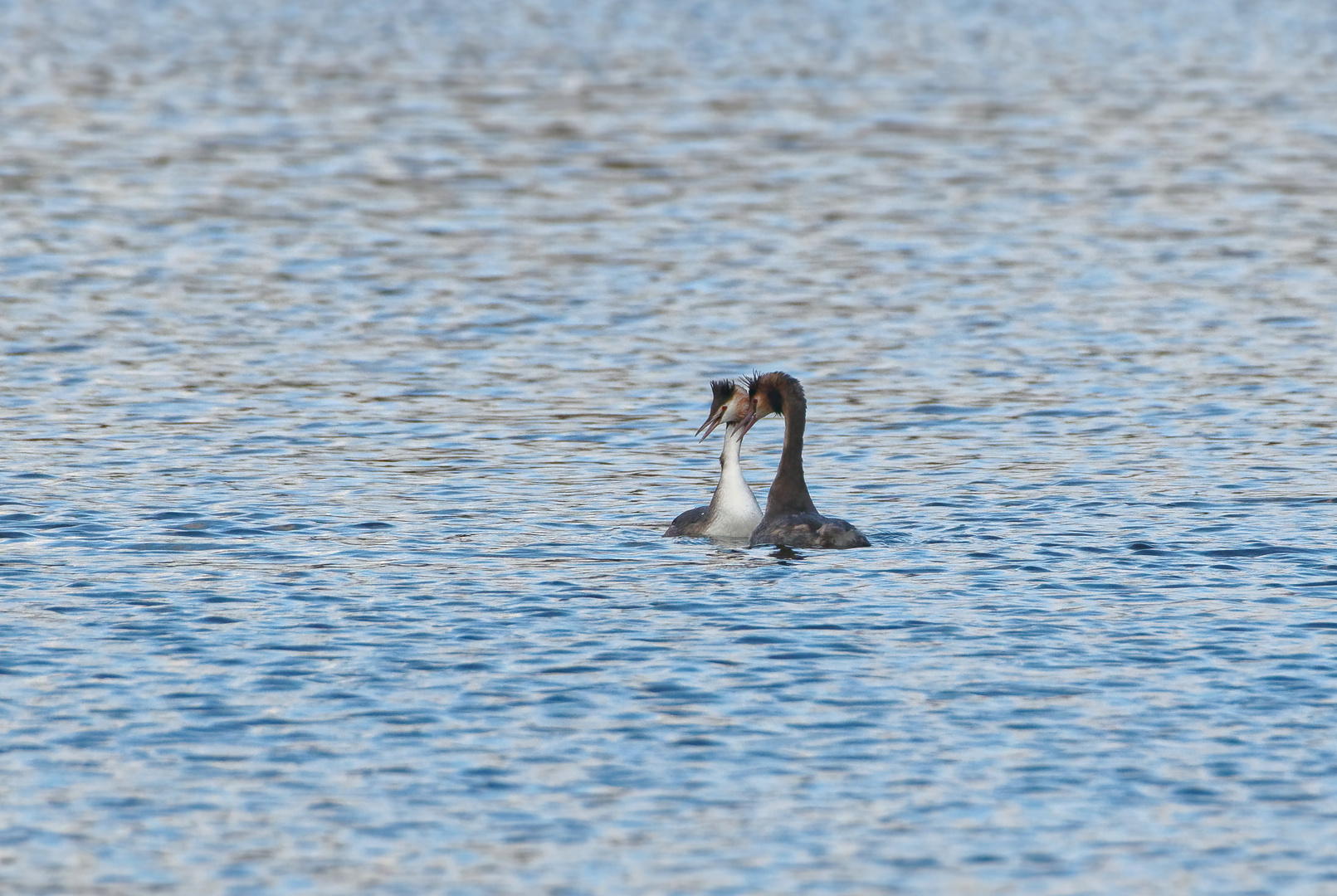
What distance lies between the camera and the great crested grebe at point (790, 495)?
60.8ft

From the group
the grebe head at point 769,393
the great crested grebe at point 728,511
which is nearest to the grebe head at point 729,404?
the grebe head at point 769,393

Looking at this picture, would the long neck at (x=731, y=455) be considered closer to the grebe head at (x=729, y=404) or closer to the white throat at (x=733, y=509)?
the white throat at (x=733, y=509)

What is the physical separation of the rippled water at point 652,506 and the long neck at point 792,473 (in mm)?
696

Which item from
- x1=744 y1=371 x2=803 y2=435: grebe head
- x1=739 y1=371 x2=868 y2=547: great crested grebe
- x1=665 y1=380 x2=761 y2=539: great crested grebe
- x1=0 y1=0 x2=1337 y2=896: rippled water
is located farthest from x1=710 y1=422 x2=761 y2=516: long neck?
x1=0 y1=0 x2=1337 y2=896: rippled water

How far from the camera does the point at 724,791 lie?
12.7 m

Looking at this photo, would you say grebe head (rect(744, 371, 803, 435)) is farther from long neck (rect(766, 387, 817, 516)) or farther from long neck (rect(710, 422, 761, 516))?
long neck (rect(710, 422, 761, 516))

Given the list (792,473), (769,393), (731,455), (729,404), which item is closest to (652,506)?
(729,404)

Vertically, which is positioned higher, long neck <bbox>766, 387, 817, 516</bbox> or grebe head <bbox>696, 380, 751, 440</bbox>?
grebe head <bbox>696, 380, 751, 440</bbox>

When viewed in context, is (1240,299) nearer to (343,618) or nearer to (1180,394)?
(1180,394)

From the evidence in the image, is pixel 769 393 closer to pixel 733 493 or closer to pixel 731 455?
pixel 731 455

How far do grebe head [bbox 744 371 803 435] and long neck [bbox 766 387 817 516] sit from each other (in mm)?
47

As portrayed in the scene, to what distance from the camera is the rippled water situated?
40.5 ft

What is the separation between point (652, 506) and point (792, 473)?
2125 mm

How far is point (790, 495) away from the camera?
62.2 ft
